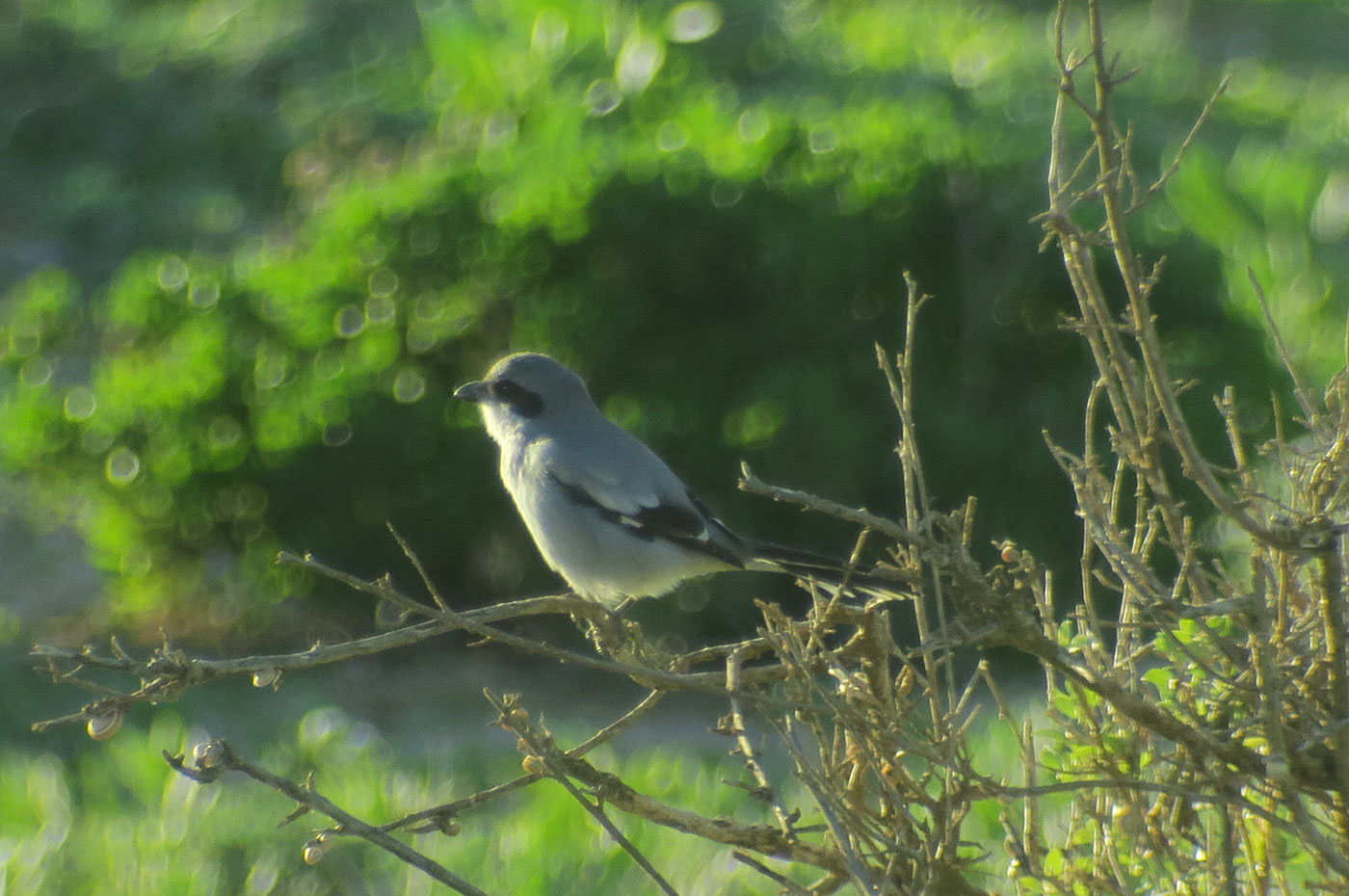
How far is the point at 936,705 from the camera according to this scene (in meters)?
2.10

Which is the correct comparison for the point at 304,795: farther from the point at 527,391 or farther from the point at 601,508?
the point at 527,391

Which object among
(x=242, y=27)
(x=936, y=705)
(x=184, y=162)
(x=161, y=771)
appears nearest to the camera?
(x=936, y=705)

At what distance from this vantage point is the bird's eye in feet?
16.9

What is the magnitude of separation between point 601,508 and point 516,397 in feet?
1.76

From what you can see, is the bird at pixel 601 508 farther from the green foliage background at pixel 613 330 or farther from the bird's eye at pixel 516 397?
the green foliage background at pixel 613 330

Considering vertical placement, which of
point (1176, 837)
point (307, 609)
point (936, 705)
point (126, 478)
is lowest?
point (307, 609)

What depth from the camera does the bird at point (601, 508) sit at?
4.86 metres

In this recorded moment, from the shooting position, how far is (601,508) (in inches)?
193

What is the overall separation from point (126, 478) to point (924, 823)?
5707mm

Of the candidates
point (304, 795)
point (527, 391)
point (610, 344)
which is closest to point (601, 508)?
point (527, 391)

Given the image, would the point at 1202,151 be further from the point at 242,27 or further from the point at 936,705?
the point at 242,27

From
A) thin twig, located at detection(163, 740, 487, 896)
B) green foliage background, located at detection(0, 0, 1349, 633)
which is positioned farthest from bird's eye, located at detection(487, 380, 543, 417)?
thin twig, located at detection(163, 740, 487, 896)

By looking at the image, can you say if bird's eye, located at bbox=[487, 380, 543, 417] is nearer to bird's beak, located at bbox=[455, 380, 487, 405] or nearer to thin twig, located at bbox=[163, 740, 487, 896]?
bird's beak, located at bbox=[455, 380, 487, 405]

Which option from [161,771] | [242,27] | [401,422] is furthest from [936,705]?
[242,27]
